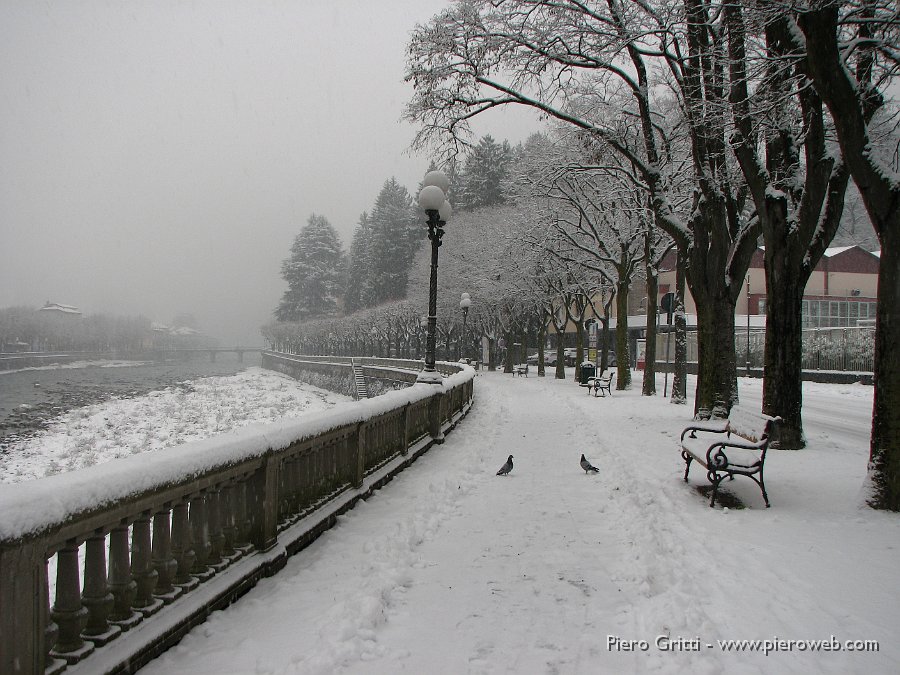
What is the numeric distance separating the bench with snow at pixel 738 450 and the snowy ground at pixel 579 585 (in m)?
0.37

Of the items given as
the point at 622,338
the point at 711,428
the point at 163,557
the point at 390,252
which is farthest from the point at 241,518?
the point at 390,252

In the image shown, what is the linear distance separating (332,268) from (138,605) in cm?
9170

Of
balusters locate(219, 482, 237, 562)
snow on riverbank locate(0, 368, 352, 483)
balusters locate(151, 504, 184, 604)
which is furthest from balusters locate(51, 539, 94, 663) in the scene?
snow on riverbank locate(0, 368, 352, 483)

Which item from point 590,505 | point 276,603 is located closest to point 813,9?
point 590,505

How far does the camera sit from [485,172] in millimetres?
59312

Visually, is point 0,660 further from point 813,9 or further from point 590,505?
point 813,9

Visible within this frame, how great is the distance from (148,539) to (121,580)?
0.84ft

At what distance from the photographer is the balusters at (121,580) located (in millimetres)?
3158

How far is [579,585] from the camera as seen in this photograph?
173 inches

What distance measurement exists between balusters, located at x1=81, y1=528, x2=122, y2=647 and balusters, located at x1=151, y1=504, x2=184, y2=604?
1.37 feet

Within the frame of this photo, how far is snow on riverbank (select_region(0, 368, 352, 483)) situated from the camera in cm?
1903

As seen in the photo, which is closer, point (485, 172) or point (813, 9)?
point (813, 9)

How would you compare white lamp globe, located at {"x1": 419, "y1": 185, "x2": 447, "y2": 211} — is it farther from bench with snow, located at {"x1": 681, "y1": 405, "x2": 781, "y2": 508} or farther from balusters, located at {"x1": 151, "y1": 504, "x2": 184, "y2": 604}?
balusters, located at {"x1": 151, "y1": 504, "x2": 184, "y2": 604}

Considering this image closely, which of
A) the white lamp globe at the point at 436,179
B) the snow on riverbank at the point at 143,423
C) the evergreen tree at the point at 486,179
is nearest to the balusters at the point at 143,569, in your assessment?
the white lamp globe at the point at 436,179
